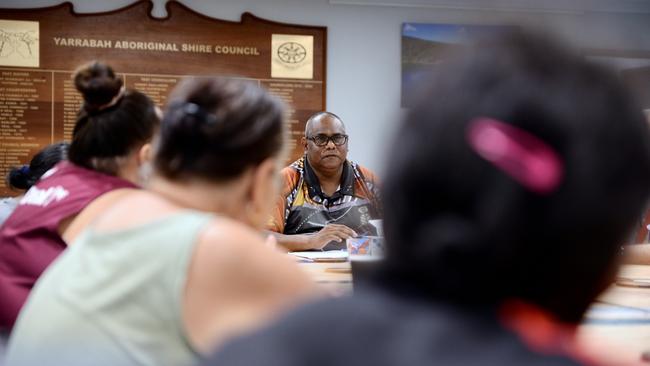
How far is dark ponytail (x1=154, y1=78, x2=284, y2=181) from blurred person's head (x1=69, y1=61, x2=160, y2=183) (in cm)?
69

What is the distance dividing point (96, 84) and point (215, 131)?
897 millimetres

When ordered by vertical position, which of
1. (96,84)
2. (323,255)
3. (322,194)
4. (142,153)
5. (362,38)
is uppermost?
(362,38)

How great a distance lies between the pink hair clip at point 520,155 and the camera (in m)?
0.48

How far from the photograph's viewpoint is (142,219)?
3.14 ft

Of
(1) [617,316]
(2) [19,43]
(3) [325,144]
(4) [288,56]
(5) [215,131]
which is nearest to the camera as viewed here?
(5) [215,131]

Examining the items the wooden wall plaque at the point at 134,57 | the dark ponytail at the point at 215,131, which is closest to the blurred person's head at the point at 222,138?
the dark ponytail at the point at 215,131

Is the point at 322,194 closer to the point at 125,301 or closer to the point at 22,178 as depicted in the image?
the point at 22,178

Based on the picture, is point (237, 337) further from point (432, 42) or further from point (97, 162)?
point (432, 42)

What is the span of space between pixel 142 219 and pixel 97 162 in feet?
2.81

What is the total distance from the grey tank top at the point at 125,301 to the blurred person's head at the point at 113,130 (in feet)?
2.57

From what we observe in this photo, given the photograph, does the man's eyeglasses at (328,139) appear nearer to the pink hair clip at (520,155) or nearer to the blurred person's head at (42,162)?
the blurred person's head at (42,162)

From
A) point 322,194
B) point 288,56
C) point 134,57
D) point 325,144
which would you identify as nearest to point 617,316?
point 322,194

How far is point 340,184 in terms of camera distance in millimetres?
3428

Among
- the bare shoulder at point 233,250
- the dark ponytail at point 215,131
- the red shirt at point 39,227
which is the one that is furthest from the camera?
the red shirt at point 39,227
